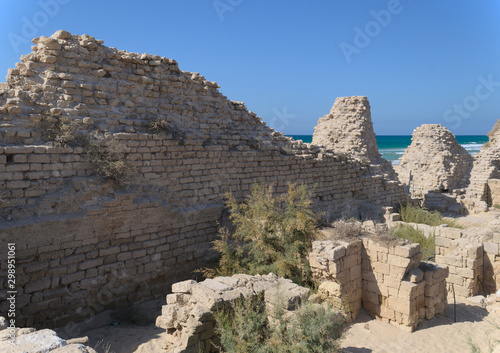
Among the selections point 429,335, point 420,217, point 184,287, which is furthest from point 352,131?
point 184,287

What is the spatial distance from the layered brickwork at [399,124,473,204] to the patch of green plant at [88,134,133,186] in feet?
45.3

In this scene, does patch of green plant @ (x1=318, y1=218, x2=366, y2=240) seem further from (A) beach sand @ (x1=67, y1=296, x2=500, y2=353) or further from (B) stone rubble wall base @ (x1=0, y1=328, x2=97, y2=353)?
(B) stone rubble wall base @ (x1=0, y1=328, x2=97, y2=353)

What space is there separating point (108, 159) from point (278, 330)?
4383mm

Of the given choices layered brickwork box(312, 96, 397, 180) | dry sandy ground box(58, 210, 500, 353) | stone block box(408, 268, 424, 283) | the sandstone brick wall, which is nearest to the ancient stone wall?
the sandstone brick wall

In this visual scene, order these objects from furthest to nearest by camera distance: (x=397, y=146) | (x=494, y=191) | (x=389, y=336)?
(x=397, y=146), (x=494, y=191), (x=389, y=336)

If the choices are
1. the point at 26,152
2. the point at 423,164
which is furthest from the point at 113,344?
the point at 423,164

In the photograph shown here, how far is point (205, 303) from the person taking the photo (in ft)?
15.8

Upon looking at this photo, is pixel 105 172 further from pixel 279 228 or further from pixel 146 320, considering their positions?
pixel 279 228

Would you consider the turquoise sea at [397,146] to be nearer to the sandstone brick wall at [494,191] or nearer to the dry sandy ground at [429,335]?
the sandstone brick wall at [494,191]

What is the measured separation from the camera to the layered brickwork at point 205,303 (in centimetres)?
469

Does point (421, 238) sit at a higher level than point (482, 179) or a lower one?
lower

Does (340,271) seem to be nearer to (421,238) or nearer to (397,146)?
(421,238)

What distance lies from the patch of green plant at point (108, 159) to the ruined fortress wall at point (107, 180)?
80 mm

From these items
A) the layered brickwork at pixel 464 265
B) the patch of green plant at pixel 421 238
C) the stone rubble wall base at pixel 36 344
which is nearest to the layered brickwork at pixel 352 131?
the patch of green plant at pixel 421 238
